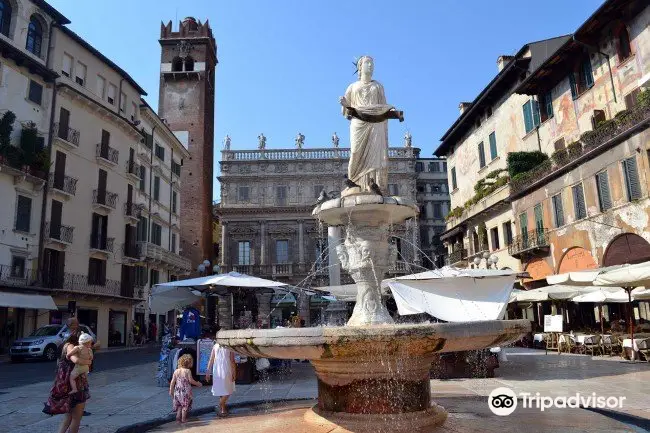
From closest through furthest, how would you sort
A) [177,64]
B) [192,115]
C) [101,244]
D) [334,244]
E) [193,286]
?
[193,286], [334,244], [101,244], [192,115], [177,64]

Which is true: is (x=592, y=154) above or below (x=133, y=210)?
below

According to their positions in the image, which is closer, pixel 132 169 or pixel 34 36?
pixel 34 36

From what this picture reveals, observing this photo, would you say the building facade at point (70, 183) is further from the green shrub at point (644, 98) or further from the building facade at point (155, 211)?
the green shrub at point (644, 98)

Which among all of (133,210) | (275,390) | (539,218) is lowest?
(275,390)

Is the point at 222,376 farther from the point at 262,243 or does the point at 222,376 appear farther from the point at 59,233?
the point at 262,243

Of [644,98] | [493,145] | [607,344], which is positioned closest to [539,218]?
[493,145]

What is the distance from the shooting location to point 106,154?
30953 millimetres

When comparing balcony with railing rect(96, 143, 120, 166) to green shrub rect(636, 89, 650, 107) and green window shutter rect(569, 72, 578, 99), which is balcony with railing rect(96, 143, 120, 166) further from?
green shrub rect(636, 89, 650, 107)

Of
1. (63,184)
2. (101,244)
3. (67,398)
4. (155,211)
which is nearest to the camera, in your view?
(67,398)

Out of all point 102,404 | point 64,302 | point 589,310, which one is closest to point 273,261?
point 64,302

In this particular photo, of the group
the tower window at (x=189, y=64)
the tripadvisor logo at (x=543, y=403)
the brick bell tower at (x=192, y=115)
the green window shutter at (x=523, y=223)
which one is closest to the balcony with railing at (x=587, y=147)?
the green window shutter at (x=523, y=223)

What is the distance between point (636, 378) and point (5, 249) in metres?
25.2

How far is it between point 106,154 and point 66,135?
3214mm

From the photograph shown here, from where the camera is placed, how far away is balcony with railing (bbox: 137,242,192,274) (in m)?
34.0
